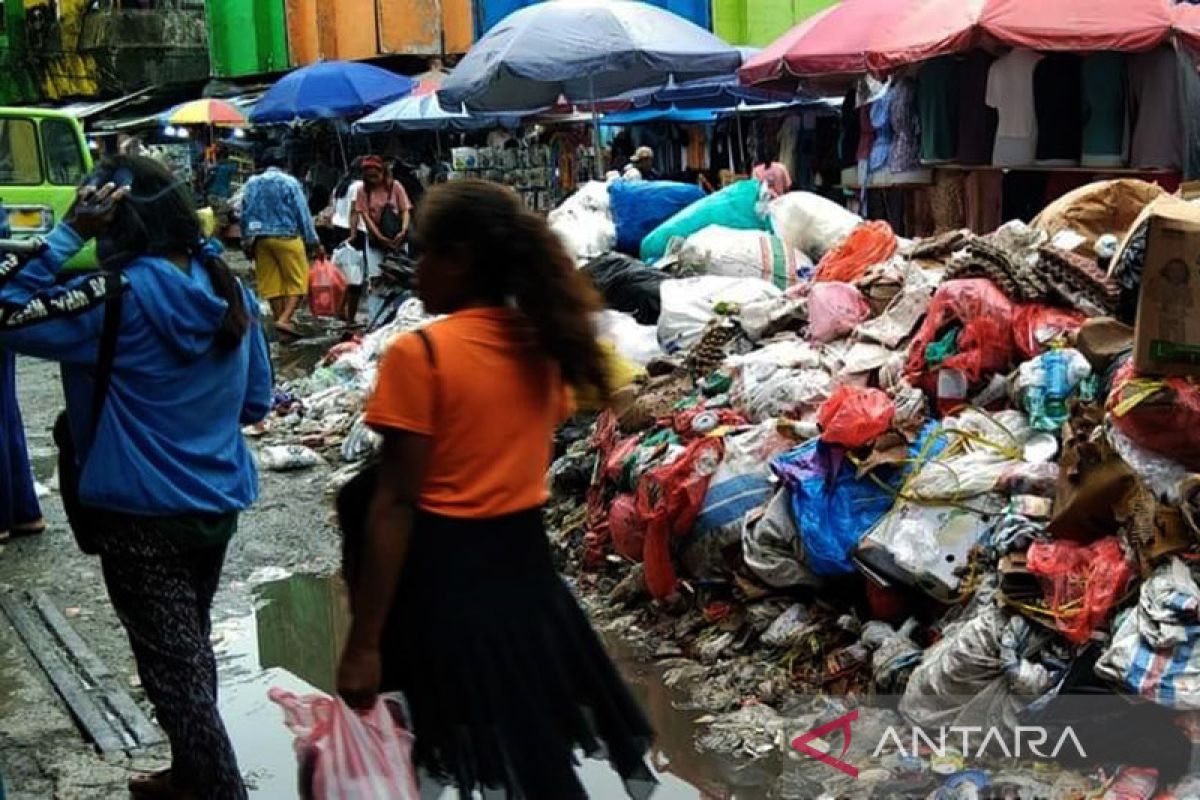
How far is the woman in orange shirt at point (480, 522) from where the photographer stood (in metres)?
2.67

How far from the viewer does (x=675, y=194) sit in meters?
9.78

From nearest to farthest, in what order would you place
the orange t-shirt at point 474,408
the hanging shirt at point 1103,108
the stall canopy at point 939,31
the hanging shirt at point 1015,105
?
the orange t-shirt at point 474,408 < the stall canopy at point 939,31 < the hanging shirt at point 1103,108 < the hanging shirt at point 1015,105

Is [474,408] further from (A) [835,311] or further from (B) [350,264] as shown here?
(B) [350,264]

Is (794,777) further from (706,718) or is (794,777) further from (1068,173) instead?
(1068,173)

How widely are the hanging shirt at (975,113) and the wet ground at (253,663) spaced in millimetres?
5186

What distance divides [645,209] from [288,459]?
9.51 ft

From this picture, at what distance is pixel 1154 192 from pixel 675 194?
4035mm

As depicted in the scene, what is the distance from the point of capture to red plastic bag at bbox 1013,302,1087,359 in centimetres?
532

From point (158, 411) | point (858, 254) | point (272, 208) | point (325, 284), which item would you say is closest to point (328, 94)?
point (325, 284)

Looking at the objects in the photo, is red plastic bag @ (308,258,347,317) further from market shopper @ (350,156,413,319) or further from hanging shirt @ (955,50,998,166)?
hanging shirt @ (955,50,998,166)

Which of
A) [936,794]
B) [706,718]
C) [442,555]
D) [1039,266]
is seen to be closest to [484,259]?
[442,555]

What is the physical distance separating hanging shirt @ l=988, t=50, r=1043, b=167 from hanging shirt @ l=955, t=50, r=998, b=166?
0.23 metres

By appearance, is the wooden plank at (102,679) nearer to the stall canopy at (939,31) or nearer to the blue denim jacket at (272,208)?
the stall canopy at (939,31)

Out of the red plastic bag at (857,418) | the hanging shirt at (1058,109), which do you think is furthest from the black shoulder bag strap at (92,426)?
the hanging shirt at (1058,109)
